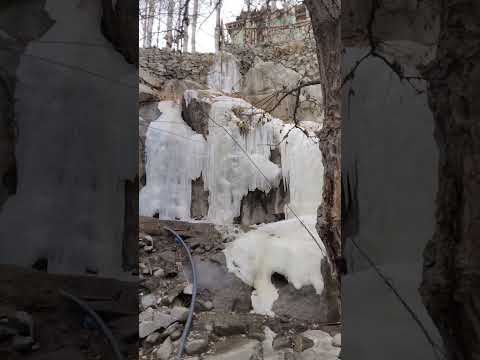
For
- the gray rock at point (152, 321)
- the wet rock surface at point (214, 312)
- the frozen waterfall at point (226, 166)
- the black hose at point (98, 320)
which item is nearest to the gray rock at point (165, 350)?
the wet rock surface at point (214, 312)

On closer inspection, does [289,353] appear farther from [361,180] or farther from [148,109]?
[148,109]

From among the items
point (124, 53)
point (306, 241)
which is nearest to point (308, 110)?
point (306, 241)

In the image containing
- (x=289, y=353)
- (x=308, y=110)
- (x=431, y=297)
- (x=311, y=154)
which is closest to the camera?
(x=431, y=297)

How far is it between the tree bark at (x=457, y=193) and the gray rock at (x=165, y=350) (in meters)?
1.76

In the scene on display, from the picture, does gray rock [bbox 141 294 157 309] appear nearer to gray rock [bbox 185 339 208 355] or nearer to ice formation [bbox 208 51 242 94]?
gray rock [bbox 185 339 208 355]

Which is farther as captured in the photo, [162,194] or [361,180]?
[162,194]

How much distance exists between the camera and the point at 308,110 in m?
6.18

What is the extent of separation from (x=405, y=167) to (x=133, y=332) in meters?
0.52

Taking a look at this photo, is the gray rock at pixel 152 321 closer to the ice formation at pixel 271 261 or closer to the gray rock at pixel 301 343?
the ice formation at pixel 271 261

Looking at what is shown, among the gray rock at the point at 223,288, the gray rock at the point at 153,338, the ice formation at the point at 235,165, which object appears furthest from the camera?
the ice formation at the point at 235,165

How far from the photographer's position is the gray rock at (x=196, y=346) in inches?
78.0

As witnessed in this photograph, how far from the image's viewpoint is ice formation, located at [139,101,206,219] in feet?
15.1

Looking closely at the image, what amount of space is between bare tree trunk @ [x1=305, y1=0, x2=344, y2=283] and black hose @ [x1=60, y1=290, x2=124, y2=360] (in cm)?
92

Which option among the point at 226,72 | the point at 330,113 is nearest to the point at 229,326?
the point at 330,113
